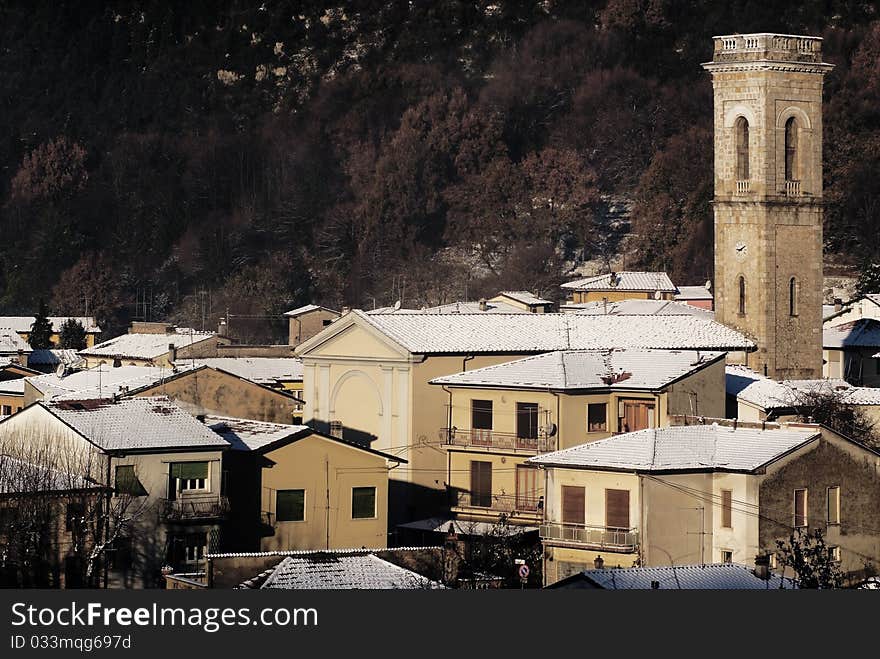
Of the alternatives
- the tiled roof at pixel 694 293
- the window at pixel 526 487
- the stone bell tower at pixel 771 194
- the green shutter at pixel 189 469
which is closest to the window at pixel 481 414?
the window at pixel 526 487

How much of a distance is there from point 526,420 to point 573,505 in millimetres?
6878

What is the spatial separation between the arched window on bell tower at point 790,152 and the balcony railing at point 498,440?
13554mm

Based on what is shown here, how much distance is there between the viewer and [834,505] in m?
41.8

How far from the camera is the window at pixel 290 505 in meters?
44.5

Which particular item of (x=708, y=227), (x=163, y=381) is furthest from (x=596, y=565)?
(x=708, y=227)

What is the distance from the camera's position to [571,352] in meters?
51.2

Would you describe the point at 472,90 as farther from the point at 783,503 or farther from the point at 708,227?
the point at 783,503

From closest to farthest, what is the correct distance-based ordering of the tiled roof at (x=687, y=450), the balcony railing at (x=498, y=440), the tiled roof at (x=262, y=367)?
the tiled roof at (x=687, y=450) < the balcony railing at (x=498, y=440) < the tiled roof at (x=262, y=367)

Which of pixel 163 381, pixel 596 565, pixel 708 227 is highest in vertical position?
pixel 708 227

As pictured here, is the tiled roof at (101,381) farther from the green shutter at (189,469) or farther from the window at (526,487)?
the green shutter at (189,469)

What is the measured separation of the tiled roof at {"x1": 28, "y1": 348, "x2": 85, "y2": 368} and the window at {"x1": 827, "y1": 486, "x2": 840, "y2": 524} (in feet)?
115

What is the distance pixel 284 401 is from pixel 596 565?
637 inches

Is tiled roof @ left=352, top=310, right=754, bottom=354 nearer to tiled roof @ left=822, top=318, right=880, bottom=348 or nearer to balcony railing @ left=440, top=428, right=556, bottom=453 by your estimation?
balcony railing @ left=440, top=428, right=556, bottom=453

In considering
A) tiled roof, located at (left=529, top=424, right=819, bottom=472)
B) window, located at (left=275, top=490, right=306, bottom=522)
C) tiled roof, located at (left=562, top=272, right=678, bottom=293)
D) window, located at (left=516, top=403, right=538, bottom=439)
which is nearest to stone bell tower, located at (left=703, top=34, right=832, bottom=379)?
window, located at (left=516, top=403, right=538, bottom=439)
